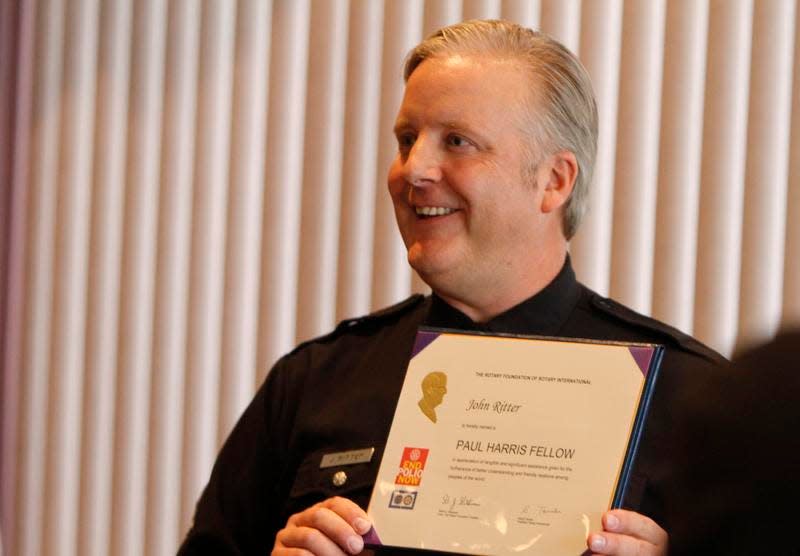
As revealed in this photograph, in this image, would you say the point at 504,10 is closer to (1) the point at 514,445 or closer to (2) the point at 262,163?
(2) the point at 262,163

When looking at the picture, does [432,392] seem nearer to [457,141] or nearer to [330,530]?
[330,530]

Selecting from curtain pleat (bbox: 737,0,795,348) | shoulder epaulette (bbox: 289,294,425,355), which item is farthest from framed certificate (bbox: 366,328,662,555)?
curtain pleat (bbox: 737,0,795,348)

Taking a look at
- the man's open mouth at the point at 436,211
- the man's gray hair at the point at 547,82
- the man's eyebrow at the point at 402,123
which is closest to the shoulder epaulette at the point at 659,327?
the man's gray hair at the point at 547,82

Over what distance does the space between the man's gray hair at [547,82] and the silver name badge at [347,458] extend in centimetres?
44

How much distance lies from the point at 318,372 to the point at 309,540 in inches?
16.3

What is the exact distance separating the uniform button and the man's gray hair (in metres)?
0.49

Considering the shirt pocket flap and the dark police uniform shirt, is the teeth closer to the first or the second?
the dark police uniform shirt

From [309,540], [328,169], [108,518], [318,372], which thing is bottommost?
[108,518]

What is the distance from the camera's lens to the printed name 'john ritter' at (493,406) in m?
1.62

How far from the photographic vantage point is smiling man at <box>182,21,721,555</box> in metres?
1.85

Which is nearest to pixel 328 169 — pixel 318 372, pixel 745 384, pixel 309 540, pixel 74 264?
pixel 74 264

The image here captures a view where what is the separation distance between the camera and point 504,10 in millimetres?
2631

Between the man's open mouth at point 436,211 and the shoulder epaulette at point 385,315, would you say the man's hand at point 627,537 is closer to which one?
the man's open mouth at point 436,211
